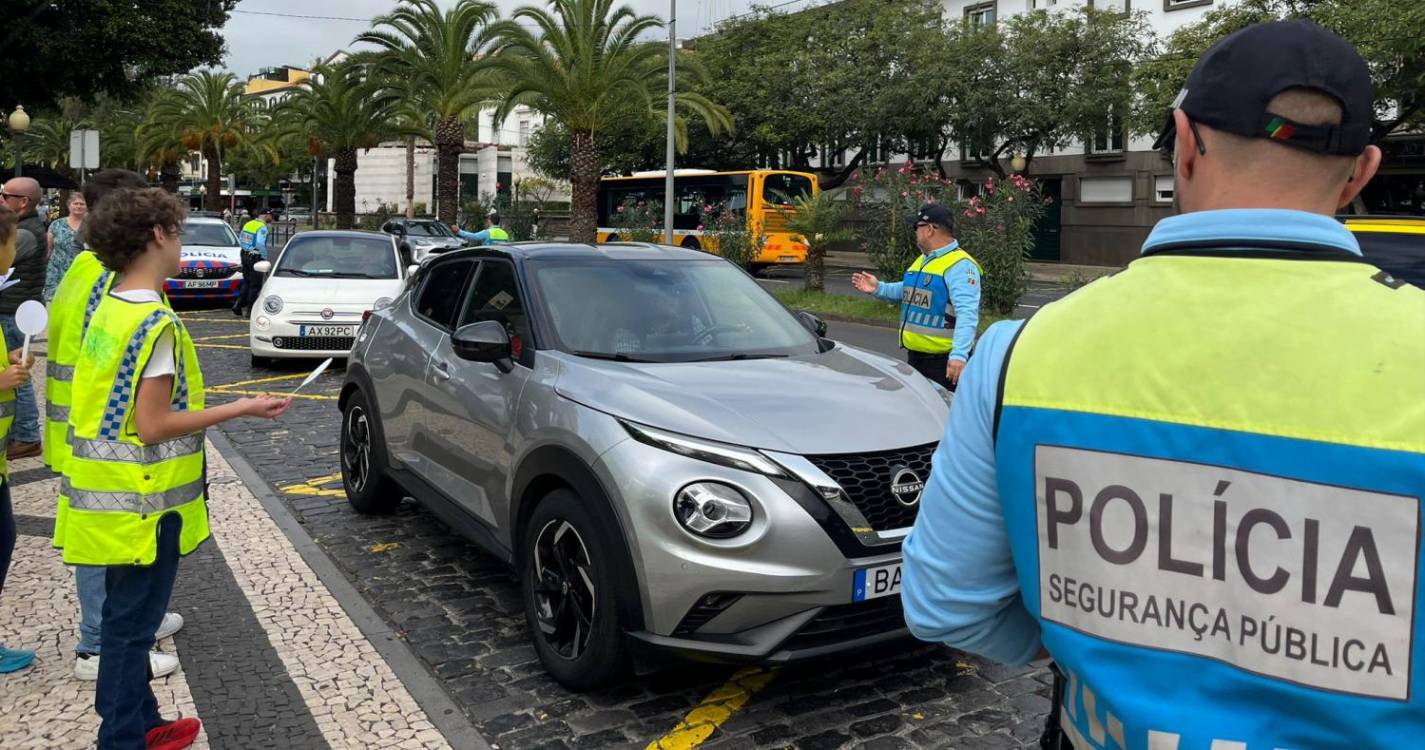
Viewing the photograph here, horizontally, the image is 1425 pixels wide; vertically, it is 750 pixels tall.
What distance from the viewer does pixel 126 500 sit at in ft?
10.7

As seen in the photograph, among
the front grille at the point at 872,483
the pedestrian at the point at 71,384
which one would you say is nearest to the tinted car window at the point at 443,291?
the pedestrian at the point at 71,384

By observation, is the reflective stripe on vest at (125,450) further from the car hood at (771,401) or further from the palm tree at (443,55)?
the palm tree at (443,55)

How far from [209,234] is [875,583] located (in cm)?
1791

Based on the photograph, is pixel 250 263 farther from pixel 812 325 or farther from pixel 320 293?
pixel 812 325

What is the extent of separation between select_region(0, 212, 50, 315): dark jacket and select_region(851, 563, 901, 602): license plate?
22.9 feet

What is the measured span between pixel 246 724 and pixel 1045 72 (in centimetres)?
3521

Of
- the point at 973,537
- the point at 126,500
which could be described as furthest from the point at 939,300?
the point at 973,537

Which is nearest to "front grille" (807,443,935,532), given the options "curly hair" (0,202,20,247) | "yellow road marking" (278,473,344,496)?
"curly hair" (0,202,20,247)

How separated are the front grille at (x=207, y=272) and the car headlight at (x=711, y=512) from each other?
16272mm

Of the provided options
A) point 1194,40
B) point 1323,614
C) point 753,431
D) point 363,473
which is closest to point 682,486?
point 753,431

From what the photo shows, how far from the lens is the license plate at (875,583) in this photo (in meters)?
3.71

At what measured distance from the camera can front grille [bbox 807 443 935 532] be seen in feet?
12.5

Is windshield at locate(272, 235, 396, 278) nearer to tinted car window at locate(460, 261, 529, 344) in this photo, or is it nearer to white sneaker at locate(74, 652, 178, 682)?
tinted car window at locate(460, 261, 529, 344)

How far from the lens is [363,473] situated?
21.7ft
